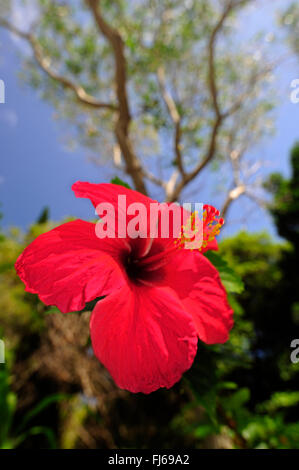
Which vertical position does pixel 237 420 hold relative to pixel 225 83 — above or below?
below

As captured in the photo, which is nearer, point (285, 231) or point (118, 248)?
point (118, 248)

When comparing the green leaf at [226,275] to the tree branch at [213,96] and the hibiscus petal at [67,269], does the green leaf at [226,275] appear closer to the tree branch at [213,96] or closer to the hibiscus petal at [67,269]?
the hibiscus petal at [67,269]

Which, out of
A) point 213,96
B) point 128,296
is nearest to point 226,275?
point 128,296

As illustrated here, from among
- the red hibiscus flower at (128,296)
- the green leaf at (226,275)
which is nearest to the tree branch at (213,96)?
the green leaf at (226,275)

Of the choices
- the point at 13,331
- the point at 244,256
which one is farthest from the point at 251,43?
the point at 13,331

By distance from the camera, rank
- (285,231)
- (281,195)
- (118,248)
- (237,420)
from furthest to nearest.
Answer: (281,195), (285,231), (237,420), (118,248)

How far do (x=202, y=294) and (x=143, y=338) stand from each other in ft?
0.46

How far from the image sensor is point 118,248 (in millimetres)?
554

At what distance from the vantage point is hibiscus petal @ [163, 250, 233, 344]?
51 cm

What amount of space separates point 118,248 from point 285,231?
7936mm

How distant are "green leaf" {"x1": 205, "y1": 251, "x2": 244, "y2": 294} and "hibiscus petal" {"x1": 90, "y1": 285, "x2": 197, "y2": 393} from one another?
256 millimetres

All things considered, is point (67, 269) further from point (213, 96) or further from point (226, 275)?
point (213, 96)

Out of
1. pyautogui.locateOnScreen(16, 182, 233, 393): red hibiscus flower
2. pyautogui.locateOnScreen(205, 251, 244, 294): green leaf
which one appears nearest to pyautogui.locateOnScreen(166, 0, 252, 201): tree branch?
pyautogui.locateOnScreen(205, 251, 244, 294): green leaf
